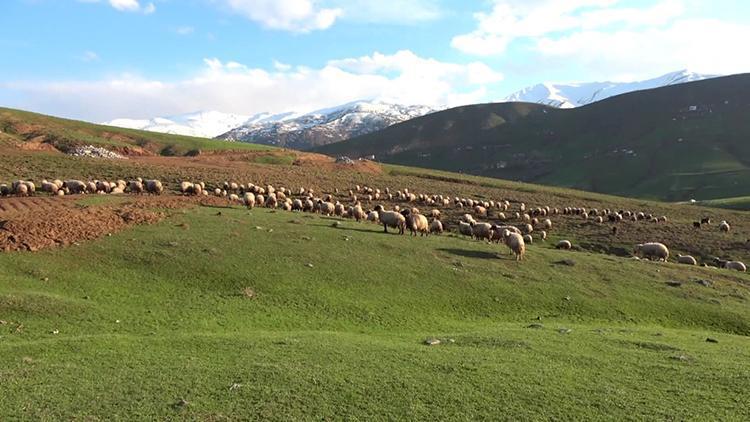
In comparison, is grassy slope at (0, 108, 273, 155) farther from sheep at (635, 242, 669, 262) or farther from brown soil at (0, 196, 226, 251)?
sheep at (635, 242, 669, 262)

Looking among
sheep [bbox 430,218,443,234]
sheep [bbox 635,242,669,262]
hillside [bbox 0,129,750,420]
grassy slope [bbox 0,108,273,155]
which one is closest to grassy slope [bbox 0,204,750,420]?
hillside [bbox 0,129,750,420]

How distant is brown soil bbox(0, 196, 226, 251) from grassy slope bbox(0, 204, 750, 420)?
1179mm

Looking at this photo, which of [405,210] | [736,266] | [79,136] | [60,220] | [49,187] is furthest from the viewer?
[79,136]

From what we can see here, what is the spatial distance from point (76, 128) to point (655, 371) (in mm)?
116316

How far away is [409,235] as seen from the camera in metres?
35.3

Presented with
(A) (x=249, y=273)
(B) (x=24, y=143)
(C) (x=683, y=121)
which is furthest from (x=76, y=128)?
(C) (x=683, y=121)

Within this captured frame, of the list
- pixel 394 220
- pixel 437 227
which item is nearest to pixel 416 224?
pixel 394 220

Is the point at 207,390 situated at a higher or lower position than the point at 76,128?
lower

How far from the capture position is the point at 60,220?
87.5 feet

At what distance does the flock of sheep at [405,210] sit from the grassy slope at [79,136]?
152 feet

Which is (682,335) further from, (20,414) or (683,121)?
(683,121)

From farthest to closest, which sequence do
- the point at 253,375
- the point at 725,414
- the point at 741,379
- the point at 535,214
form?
1. the point at 535,214
2. the point at 741,379
3. the point at 253,375
4. the point at 725,414

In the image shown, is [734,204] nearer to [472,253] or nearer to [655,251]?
[655,251]

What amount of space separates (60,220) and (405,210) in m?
28.2
